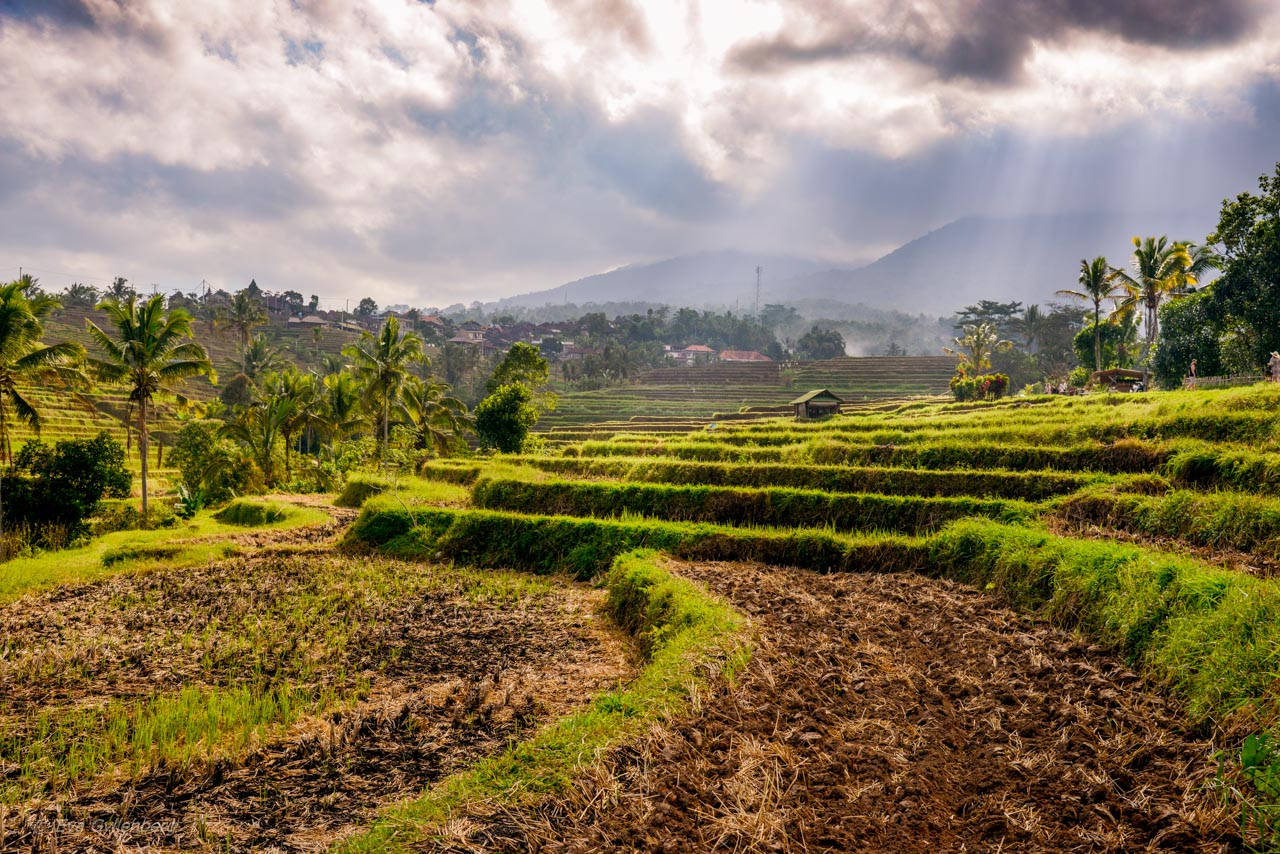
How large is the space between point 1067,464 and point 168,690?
53.2 feet

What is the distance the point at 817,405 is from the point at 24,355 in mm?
32199

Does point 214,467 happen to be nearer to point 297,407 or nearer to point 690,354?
point 297,407

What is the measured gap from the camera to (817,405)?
3700 centimetres

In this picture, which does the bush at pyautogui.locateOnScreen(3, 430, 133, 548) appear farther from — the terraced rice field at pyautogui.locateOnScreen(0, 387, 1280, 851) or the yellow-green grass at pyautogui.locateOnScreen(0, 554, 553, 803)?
the yellow-green grass at pyautogui.locateOnScreen(0, 554, 553, 803)

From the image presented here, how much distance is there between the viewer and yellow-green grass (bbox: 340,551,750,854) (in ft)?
13.2

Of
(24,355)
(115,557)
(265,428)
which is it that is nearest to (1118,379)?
(115,557)

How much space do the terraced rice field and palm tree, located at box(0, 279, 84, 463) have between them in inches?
337

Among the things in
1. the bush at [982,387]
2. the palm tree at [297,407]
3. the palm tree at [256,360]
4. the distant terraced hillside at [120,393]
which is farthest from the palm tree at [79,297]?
the bush at [982,387]

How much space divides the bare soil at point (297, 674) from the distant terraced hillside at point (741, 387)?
135ft

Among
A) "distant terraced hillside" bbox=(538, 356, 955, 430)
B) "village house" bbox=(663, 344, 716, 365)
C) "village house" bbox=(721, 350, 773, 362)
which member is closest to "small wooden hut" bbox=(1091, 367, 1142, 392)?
"distant terraced hillside" bbox=(538, 356, 955, 430)

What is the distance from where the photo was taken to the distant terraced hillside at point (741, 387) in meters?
59.6

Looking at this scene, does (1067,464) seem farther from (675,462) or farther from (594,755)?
(594,755)

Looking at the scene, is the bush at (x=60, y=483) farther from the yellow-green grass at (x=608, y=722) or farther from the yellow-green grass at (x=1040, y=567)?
the yellow-green grass at (x=608, y=722)

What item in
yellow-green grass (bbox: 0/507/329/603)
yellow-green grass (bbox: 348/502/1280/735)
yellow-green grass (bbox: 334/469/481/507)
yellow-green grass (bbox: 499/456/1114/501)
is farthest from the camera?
yellow-green grass (bbox: 334/469/481/507)
